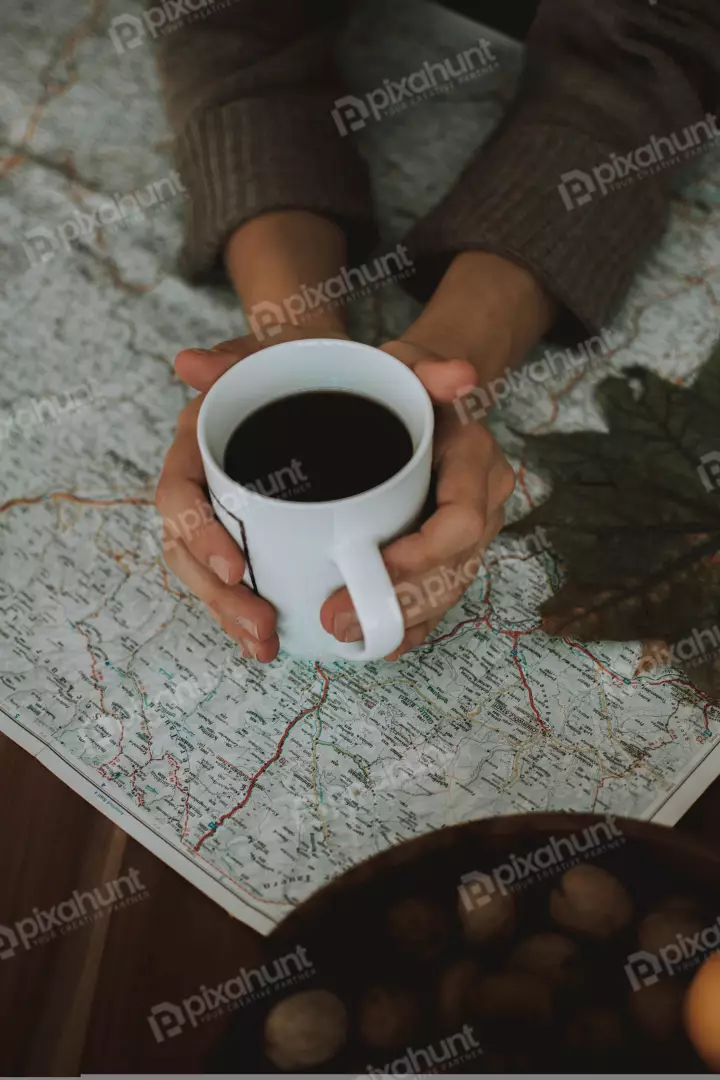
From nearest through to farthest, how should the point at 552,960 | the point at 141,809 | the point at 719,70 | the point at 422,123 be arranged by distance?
the point at 552,960
the point at 141,809
the point at 719,70
the point at 422,123

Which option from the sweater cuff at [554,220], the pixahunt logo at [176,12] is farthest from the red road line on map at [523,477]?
the pixahunt logo at [176,12]

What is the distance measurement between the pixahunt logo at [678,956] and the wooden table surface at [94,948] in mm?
117

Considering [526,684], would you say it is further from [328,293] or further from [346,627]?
[328,293]

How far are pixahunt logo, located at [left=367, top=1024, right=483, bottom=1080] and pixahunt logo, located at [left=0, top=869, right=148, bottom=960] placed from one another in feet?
0.56

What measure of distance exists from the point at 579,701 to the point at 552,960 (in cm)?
18

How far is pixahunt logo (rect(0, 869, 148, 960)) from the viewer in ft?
1.40

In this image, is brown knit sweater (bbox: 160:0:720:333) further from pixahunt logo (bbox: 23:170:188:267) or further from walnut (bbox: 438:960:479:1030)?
walnut (bbox: 438:960:479:1030)

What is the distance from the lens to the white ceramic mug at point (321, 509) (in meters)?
0.36

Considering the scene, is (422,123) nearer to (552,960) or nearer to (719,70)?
(719,70)

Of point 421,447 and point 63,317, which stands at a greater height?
point 421,447

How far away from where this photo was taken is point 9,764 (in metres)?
0.48

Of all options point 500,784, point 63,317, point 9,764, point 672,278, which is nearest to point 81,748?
point 9,764

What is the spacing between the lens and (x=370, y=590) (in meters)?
0.37

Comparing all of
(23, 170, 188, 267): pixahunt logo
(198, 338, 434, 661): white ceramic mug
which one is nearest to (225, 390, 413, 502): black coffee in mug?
(198, 338, 434, 661): white ceramic mug
